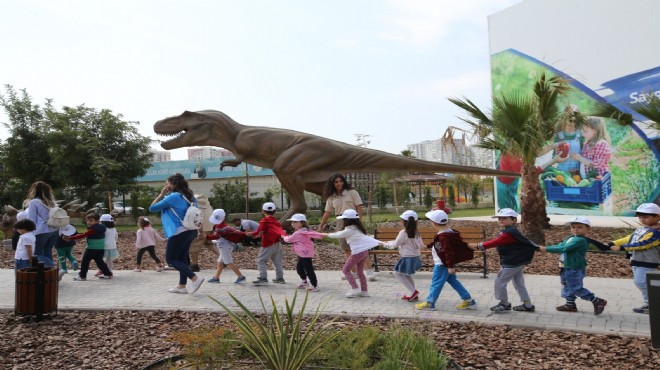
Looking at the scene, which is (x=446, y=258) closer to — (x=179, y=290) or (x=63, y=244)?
(x=179, y=290)

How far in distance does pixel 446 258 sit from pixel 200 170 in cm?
3525

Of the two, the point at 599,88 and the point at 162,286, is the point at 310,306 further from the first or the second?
the point at 599,88

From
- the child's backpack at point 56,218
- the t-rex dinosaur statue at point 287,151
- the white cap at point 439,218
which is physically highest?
the t-rex dinosaur statue at point 287,151

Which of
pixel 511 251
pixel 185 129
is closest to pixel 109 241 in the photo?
pixel 185 129

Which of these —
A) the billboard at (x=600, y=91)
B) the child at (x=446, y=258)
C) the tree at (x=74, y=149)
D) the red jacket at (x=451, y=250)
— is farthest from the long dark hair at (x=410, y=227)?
the tree at (x=74, y=149)

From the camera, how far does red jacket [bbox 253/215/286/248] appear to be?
7.18 meters

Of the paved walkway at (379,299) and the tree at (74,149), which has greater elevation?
the tree at (74,149)

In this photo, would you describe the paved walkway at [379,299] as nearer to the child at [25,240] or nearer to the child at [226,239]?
the child at [226,239]

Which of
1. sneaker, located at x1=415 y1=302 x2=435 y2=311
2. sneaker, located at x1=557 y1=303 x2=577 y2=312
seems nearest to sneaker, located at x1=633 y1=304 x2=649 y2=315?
sneaker, located at x1=557 y1=303 x2=577 y2=312

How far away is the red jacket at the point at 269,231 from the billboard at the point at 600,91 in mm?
12472

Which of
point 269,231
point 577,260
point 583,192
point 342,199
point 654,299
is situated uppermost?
point 583,192

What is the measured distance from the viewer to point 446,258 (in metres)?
5.48

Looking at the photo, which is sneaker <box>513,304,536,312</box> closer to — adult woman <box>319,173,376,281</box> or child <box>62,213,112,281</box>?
adult woman <box>319,173,376,281</box>

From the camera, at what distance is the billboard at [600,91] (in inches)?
667
